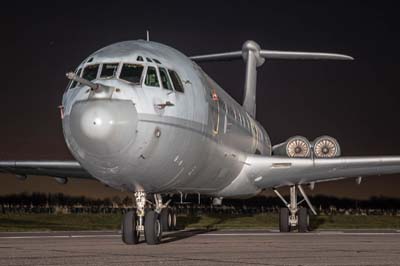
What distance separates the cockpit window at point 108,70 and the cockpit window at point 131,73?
6.7 inches

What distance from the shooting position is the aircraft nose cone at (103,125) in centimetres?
1403

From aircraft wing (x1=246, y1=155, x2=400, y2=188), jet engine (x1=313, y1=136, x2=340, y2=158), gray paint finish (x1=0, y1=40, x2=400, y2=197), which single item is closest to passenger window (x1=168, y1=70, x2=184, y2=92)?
gray paint finish (x1=0, y1=40, x2=400, y2=197)

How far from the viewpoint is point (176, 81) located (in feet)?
54.6

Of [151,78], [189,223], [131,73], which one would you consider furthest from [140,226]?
[189,223]

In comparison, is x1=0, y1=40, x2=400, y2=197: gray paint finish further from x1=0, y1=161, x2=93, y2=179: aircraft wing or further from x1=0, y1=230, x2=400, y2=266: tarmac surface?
x1=0, y1=230, x2=400, y2=266: tarmac surface

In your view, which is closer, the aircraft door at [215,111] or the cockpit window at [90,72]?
the cockpit window at [90,72]

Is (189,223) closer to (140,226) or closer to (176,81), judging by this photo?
(140,226)

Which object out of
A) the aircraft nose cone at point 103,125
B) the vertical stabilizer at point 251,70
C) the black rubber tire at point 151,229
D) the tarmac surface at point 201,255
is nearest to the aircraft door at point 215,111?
the black rubber tire at point 151,229

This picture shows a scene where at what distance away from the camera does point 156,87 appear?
15.8 metres

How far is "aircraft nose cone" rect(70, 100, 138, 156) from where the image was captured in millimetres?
14031

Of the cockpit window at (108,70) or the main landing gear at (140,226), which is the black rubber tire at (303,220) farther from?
the cockpit window at (108,70)

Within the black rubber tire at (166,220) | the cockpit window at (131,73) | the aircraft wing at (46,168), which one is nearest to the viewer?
the cockpit window at (131,73)

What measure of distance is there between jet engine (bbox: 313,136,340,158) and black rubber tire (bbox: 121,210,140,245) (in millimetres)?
14470

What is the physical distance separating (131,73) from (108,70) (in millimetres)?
492
